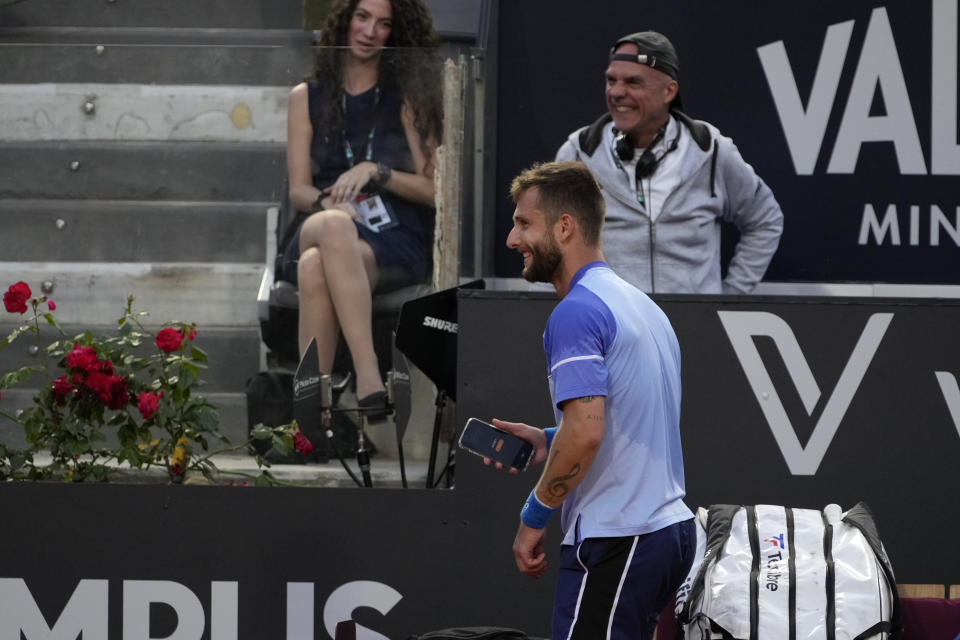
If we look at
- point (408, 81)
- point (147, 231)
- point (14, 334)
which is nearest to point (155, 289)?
point (147, 231)

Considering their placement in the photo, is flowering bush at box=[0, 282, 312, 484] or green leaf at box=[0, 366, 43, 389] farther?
green leaf at box=[0, 366, 43, 389]

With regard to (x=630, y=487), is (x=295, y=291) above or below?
above

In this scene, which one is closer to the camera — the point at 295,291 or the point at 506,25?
the point at 295,291

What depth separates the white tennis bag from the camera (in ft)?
12.4

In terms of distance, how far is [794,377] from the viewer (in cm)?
457

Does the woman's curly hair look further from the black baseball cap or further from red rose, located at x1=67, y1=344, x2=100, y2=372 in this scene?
red rose, located at x1=67, y1=344, x2=100, y2=372

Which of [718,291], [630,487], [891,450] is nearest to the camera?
[630,487]

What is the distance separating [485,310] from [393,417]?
540 mm

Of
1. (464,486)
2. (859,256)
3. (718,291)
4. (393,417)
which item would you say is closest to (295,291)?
(393,417)

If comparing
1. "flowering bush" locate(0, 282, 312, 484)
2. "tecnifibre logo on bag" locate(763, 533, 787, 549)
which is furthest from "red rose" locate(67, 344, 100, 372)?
"tecnifibre logo on bag" locate(763, 533, 787, 549)

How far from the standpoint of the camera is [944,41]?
625cm

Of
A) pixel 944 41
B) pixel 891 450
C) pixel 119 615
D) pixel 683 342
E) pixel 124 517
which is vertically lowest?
pixel 119 615

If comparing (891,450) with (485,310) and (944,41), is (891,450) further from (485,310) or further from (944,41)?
(944,41)

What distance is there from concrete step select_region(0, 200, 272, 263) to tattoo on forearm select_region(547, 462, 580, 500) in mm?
1936
